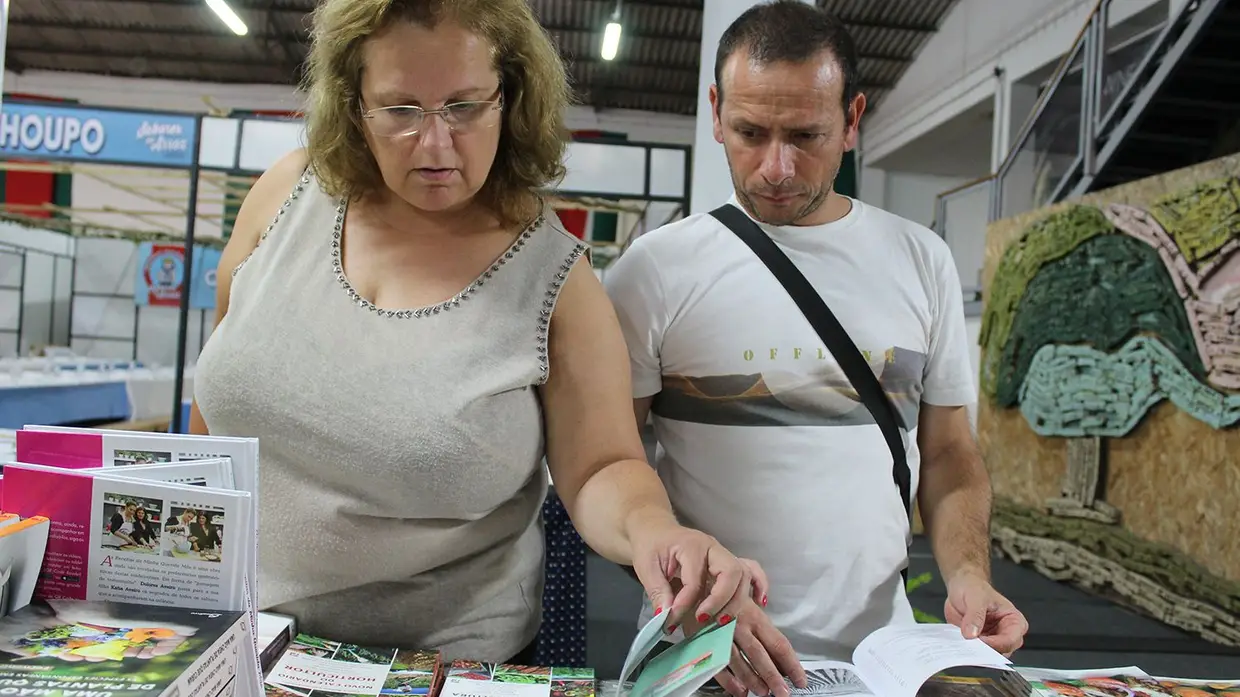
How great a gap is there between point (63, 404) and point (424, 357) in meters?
6.08

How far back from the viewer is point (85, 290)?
1157 centimetres

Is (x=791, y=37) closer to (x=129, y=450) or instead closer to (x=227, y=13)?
(x=129, y=450)

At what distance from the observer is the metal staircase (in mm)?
5047

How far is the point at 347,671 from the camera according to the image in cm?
90

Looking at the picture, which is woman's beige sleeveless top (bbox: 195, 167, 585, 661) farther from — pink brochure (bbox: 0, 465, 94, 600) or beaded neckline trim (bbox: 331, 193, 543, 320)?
pink brochure (bbox: 0, 465, 94, 600)

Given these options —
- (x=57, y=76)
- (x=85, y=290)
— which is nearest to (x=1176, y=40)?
(x=85, y=290)

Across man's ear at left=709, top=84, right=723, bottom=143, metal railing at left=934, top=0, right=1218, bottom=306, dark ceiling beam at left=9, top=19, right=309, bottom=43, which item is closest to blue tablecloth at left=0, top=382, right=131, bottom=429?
man's ear at left=709, top=84, right=723, bottom=143

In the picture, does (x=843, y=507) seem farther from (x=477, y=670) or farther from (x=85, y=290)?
(x=85, y=290)

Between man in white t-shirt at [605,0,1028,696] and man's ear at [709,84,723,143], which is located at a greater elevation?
man's ear at [709,84,723,143]

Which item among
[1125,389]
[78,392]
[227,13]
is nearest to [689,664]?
[1125,389]

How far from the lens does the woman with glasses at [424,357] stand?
993mm

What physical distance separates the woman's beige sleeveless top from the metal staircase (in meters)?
5.33

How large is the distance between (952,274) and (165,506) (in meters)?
1.19

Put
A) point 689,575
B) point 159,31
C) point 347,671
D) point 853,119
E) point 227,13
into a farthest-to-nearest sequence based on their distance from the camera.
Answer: point 159,31 → point 227,13 → point 853,119 → point 347,671 → point 689,575
